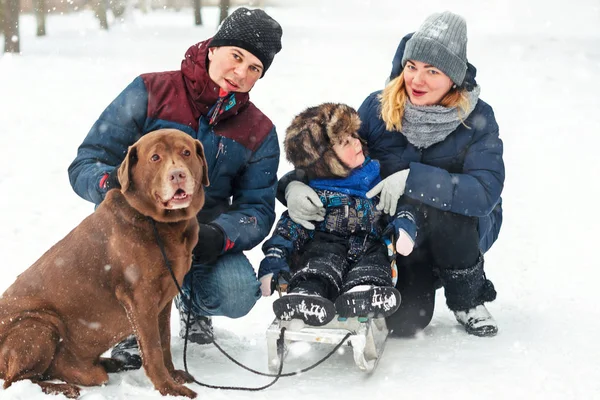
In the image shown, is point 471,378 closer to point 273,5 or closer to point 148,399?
point 148,399

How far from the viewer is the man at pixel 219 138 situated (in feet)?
12.2

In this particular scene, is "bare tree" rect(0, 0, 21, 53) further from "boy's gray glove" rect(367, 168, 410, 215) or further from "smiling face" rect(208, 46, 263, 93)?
"boy's gray glove" rect(367, 168, 410, 215)

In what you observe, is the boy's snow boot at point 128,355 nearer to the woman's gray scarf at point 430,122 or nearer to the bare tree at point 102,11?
the woman's gray scarf at point 430,122

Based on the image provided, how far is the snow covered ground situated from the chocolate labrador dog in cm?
14

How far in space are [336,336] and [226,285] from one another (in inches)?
27.0

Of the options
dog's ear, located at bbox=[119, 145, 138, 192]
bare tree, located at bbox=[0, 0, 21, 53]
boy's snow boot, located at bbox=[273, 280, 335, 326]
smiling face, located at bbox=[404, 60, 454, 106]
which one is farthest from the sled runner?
bare tree, located at bbox=[0, 0, 21, 53]

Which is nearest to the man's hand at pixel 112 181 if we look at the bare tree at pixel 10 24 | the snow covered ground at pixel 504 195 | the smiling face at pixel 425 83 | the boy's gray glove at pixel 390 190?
the snow covered ground at pixel 504 195

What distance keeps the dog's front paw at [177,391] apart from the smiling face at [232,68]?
1494mm

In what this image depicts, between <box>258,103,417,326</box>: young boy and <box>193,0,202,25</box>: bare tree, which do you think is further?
<box>193,0,202,25</box>: bare tree

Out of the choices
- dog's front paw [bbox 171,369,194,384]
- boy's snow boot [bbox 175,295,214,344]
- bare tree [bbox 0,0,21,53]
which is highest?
dog's front paw [bbox 171,369,194,384]

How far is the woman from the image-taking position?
12.9 ft

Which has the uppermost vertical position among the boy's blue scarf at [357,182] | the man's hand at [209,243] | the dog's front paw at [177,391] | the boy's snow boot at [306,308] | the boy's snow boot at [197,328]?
the boy's blue scarf at [357,182]

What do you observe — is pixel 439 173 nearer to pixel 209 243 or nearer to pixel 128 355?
pixel 209 243

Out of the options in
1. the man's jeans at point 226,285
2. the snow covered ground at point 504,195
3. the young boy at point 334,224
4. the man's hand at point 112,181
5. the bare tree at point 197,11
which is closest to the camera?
the man's hand at point 112,181
